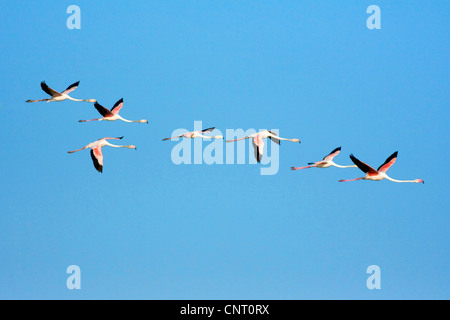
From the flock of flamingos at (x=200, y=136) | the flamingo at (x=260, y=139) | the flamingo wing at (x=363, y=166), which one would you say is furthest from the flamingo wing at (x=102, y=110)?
the flamingo wing at (x=363, y=166)

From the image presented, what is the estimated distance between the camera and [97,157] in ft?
109

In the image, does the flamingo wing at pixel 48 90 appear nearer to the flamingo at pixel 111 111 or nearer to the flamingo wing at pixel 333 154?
the flamingo at pixel 111 111

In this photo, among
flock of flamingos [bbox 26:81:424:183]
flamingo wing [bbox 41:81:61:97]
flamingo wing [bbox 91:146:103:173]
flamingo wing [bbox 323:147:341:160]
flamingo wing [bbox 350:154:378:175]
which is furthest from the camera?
flamingo wing [bbox 323:147:341:160]

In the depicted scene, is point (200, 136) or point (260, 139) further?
point (200, 136)

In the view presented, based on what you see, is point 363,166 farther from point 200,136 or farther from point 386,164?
point 200,136

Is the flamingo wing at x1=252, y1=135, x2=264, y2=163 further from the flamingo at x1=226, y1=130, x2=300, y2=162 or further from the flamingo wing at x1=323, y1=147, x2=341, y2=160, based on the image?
the flamingo wing at x1=323, y1=147, x2=341, y2=160

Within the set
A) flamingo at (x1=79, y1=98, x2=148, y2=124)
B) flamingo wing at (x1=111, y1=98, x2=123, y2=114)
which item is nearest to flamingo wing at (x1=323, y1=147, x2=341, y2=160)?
flamingo at (x1=79, y1=98, x2=148, y2=124)

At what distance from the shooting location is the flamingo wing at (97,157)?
32.7 meters

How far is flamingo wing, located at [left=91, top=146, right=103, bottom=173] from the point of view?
107 feet

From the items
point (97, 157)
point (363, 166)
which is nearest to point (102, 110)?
point (97, 157)
